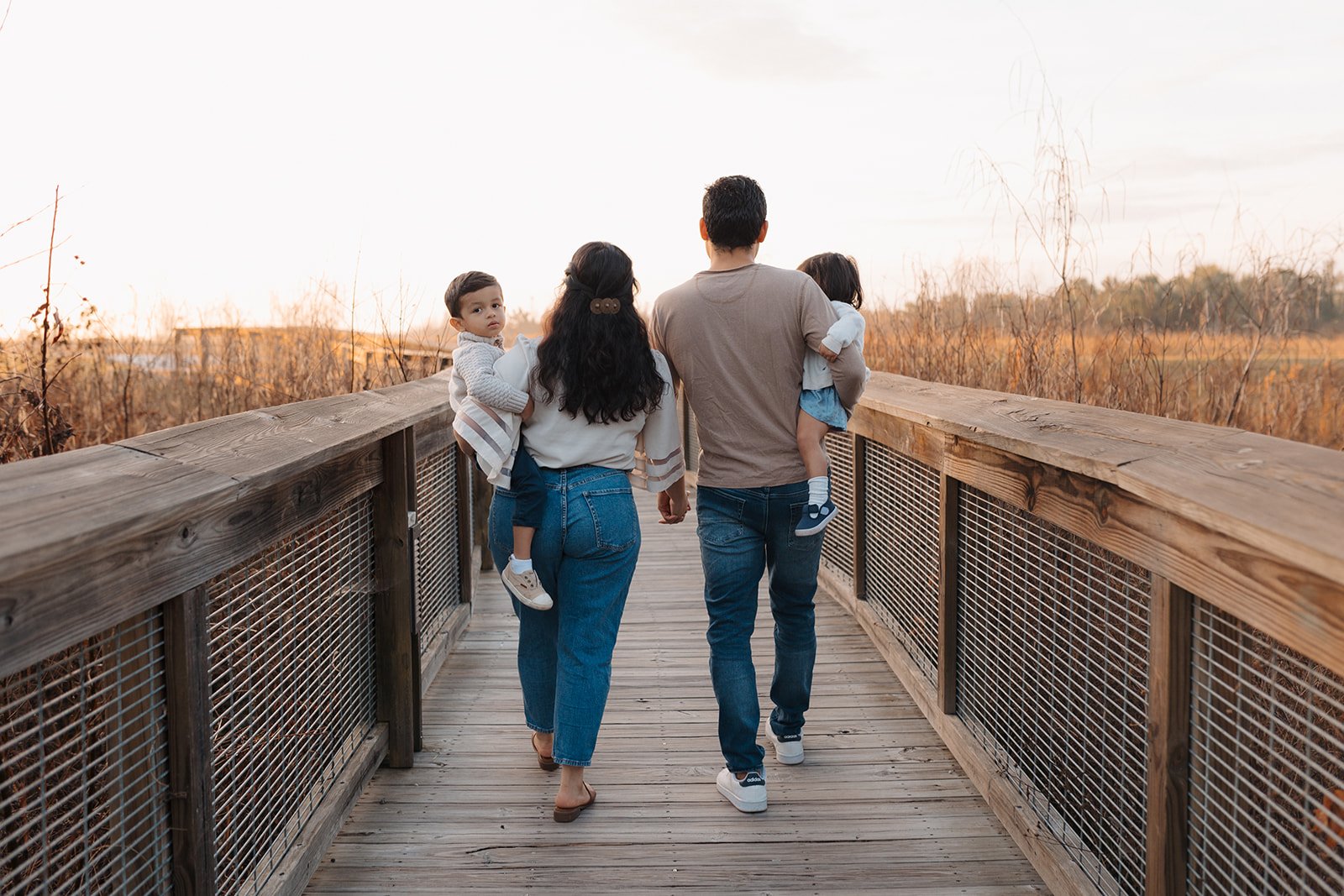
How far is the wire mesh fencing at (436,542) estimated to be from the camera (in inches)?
155

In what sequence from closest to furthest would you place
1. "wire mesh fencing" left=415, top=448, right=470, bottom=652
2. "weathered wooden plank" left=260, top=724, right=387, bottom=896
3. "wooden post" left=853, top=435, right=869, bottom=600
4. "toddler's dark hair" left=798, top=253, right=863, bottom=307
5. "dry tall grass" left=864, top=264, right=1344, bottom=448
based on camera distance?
"weathered wooden plank" left=260, top=724, right=387, bottom=896 < "toddler's dark hair" left=798, top=253, right=863, bottom=307 < "wire mesh fencing" left=415, top=448, right=470, bottom=652 < "dry tall grass" left=864, top=264, right=1344, bottom=448 < "wooden post" left=853, top=435, right=869, bottom=600

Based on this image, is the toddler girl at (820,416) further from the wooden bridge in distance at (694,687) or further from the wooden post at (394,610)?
the wooden post at (394,610)

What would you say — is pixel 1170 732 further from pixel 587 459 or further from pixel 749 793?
pixel 587 459

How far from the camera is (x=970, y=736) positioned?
9.96 ft

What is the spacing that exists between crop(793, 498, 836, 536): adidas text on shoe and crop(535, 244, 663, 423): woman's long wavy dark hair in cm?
48

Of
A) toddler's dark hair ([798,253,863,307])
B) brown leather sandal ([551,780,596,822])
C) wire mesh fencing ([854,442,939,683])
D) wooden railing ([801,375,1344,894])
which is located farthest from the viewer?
wire mesh fencing ([854,442,939,683])

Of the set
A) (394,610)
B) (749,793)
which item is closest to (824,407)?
(749,793)

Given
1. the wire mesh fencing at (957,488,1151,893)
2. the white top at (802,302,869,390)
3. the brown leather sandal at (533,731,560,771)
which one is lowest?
the brown leather sandal at (533,731,560,771)

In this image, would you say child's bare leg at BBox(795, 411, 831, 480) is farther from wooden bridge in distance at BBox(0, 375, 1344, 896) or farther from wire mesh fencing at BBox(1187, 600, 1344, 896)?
wire mesh fencing at BBox(1187, 600, 1344, 896)

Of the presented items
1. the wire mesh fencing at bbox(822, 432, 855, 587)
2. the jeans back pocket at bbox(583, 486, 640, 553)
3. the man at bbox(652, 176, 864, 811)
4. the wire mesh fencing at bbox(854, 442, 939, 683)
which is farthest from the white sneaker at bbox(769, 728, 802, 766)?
the wire mesh fencing at bbox(822, 432, 855, 587)

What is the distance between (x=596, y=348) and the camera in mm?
2598

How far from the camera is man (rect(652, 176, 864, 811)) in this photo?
268 cm

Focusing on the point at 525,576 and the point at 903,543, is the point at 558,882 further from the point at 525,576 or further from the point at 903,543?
the point at 903,543

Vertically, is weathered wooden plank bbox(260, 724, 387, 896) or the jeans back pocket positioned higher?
the jeans back pocket
